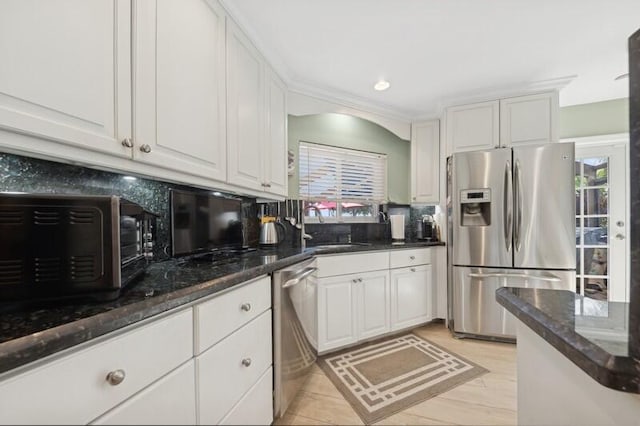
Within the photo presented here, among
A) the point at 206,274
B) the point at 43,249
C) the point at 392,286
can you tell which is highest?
the point at 43,249

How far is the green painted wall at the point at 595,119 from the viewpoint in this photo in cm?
287

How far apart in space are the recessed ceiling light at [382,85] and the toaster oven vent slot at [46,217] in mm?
2473

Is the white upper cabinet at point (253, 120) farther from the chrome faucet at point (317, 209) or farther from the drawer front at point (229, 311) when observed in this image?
the drawer front at point (229, 311)

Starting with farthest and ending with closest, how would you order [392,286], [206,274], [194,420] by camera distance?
[392,286]
[206,274]
[194,420]

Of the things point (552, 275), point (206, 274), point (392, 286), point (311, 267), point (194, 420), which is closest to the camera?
point (194, 420)

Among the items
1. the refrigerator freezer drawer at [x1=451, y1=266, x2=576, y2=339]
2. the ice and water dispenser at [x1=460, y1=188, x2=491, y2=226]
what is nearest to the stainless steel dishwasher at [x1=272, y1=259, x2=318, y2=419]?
the refrigerator freezer drawer at [x1=451, y1=266, x2=576, y2=339]

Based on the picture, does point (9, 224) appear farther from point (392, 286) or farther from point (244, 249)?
point (392, 286)

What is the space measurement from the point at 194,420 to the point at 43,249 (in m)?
0.70

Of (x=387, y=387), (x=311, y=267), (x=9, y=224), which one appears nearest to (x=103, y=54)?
(x=9, y=224)

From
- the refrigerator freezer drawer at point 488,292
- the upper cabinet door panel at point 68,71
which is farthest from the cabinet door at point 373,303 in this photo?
the upper cabinet door panel at point 68,71

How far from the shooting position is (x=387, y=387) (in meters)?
1.84

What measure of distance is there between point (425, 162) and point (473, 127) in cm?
59

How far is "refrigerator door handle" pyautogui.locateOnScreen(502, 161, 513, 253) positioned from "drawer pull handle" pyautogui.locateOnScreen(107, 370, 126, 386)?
109 inches

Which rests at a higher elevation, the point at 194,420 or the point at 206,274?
the point at 206,274
